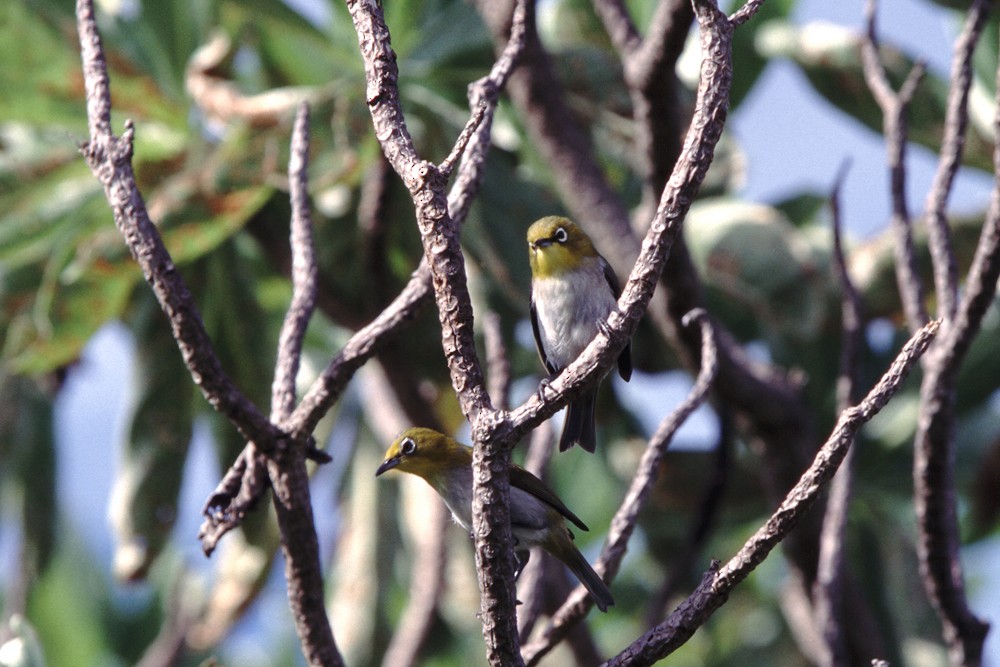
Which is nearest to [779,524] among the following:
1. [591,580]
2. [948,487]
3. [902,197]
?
[591,580]

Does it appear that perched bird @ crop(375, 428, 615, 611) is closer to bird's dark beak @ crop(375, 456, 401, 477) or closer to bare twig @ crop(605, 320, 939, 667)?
bird's dark beak @ crop(375, 456, 401, 477)

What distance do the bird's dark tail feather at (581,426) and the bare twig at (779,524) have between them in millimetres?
1040

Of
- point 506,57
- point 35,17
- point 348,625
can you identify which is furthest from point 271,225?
point 506,57

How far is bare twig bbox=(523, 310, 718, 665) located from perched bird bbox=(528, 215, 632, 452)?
0.28 metres

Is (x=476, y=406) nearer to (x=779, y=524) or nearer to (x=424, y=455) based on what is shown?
(x=779, y=524)

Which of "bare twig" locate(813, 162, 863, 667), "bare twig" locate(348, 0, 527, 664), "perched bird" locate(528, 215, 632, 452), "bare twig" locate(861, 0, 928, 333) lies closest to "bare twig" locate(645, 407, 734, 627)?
"bare twig" locate(813, 162, 863, 667)

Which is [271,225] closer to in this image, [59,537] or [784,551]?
[59,537]

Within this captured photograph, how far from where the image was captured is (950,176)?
3.29m

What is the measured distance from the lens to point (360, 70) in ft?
15.6

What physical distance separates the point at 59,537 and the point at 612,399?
2.58 meters

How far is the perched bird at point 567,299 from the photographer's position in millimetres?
3152

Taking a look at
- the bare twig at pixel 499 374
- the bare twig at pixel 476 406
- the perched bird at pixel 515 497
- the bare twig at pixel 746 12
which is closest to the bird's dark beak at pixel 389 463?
the perched bird at pixel 515 497

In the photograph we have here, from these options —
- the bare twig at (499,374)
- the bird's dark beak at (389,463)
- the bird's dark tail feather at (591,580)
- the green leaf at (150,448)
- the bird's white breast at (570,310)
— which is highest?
the green leaf at (150,448)

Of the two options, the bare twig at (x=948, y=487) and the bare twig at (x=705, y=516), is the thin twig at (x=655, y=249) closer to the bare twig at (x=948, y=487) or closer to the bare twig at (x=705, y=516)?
the bare twig at (x=948, y=487)
